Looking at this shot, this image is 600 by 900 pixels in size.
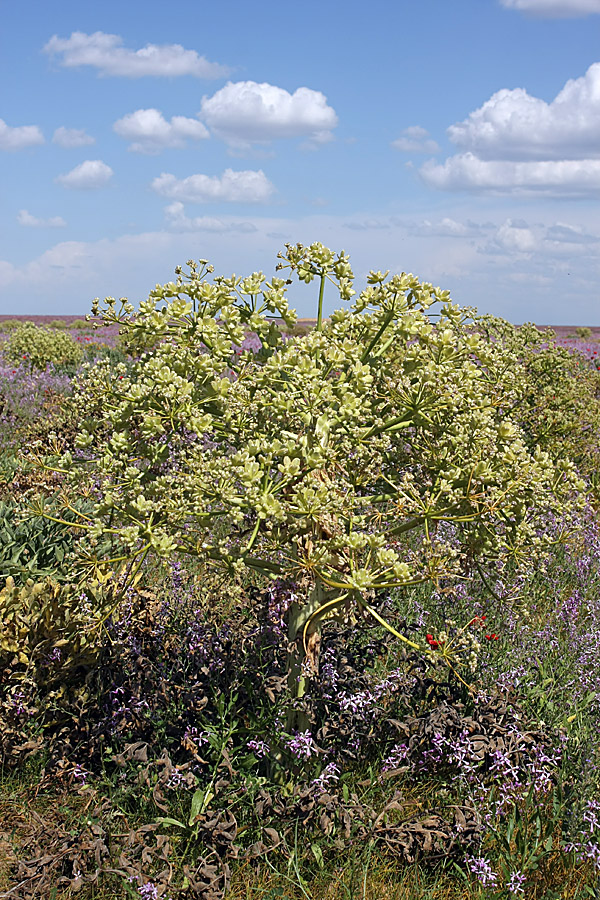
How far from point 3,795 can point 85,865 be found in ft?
2.42

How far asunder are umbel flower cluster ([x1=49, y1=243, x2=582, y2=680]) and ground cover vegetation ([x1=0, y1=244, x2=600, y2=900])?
0.01 metres

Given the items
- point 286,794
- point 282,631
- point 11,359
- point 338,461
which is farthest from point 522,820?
point 11,359

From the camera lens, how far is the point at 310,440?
280cm

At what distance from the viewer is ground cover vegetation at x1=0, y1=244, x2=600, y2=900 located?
286 centimetres

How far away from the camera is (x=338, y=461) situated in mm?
3037

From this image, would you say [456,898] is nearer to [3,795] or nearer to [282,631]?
[282,631]

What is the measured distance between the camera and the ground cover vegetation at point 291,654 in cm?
286

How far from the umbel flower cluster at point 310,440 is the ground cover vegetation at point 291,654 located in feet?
0.05

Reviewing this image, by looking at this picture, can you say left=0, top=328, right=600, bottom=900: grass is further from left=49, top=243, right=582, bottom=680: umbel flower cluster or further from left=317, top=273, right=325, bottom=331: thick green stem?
left=317, top=273, right=325, bottom=331: thick green stem

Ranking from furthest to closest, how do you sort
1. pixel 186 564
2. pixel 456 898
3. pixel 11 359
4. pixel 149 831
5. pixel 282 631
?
pixel 11 359, pixel 186 564, pixel 282 631, pixel 149 831, pixel 456 898

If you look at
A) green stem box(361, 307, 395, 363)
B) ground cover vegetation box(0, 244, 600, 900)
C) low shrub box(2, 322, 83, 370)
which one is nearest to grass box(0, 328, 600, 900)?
ground cover vegetation box(0, 244, 600, 900)

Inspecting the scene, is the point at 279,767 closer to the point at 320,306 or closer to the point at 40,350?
the point at 320,306

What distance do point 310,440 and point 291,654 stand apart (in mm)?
1097

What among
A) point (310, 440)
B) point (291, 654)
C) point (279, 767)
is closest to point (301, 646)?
point (291, 654)
